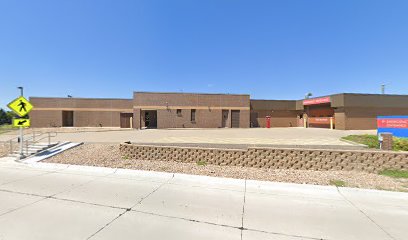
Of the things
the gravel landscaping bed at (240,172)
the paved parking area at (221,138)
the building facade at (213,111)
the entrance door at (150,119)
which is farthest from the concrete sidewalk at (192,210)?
the entrance door at (150,119)

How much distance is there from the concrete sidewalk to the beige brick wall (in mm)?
2293

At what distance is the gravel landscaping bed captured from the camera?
5832mm

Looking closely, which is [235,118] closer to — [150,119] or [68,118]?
[150,119]

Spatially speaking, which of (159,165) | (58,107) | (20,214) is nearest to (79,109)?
(58,107)

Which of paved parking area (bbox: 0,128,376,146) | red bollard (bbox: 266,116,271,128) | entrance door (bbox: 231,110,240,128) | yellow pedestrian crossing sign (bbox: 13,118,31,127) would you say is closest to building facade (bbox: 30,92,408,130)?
entrance door (bbox: 231,110,240,128)

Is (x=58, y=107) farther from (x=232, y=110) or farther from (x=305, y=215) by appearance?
(x=305, y=215)

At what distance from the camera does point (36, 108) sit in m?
30.2

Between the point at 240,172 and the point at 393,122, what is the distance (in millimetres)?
13625

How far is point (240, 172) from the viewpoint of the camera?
705 cm

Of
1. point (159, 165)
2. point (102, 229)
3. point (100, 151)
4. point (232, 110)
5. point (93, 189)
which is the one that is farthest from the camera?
point (232, 110)

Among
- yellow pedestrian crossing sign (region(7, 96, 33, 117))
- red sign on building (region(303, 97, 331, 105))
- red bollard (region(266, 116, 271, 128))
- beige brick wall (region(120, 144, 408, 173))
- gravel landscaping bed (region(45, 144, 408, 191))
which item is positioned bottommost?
A: gravel landscaping bed (region(45, 144, 408, 191))

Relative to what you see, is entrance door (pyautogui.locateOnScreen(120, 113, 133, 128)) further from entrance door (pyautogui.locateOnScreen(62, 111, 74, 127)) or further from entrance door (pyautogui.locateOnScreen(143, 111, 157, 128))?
entrance door (pyautogui.locateOnScreen(62, 111, 74, 127))

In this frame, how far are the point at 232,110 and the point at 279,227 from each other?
26.1 m

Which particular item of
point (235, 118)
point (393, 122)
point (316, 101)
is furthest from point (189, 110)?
point (393, 122)
